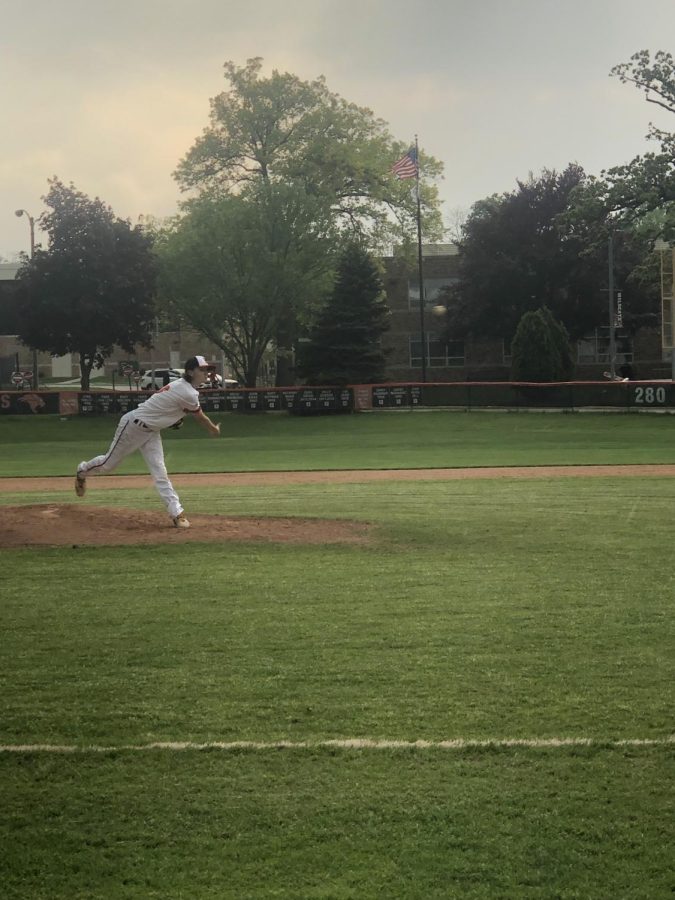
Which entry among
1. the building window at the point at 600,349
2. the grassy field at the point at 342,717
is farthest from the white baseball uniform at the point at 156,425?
the building window at the point at 600,349

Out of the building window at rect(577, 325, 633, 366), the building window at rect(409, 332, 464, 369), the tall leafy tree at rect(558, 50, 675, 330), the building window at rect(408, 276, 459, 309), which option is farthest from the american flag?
the building window at rect(409, 332, 464, 369)

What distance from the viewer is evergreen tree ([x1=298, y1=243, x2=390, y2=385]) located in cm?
4866

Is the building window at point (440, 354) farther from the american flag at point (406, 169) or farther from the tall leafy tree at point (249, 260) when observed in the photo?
the american flag at point (406, 169)

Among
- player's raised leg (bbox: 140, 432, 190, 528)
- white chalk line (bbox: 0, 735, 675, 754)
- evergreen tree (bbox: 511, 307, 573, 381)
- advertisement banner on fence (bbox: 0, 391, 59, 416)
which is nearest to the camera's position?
white chalk line (bbox: 0, 735, 675, 754)

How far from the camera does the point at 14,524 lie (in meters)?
12.1

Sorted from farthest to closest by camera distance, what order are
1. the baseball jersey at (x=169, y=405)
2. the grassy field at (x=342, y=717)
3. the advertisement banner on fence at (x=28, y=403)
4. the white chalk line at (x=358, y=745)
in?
1. the advertisement banner on fence at (x=28, y=403)
2. the baseball jersey at (x=169, y=405)
3. the white chalk line at (x=358, y=745)
4. the grassy field at (x=342, y=717)

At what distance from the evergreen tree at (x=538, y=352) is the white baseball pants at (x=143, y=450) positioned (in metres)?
36.3

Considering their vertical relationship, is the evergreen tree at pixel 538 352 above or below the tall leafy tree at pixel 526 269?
below

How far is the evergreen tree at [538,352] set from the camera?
46.5 meters

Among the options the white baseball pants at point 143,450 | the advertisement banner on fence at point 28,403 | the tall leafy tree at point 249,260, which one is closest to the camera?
the white baseball pants at point 143,450

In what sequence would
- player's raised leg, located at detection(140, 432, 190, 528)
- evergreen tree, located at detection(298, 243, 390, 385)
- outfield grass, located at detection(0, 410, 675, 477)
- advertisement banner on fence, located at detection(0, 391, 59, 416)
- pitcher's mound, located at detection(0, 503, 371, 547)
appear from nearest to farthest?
pitcher's mound, located at detection(0, 503, 371, 547) < player's raised leg, located at detection(140, 432, 190, 528) < outfield grass, located at detection(0, 410, 675, 477) < advertisement banner on fence, located at detection(0, 391, 59, 416) < evergreen tree, located at detection(298, 243, 390, 385)

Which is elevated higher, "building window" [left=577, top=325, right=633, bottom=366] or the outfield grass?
"building window" [left=577, top=325, right=633, bottom=366]

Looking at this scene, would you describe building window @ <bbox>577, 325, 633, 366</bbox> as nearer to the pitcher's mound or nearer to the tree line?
the tree line

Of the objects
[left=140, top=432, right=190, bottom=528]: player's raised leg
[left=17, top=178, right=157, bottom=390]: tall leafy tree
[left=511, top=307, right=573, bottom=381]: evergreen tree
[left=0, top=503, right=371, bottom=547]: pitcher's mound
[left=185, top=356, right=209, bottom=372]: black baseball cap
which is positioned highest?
[left=17, top=178, right=157, bottom=390]: tall leafy tree
